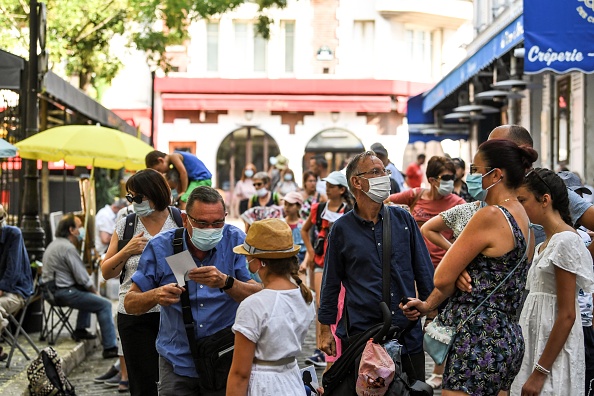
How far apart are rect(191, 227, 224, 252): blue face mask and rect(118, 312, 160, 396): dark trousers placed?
1271mm

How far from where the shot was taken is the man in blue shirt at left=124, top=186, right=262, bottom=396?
614cm

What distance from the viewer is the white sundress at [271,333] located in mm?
5344

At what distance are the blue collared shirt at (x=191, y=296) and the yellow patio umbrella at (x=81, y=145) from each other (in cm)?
807

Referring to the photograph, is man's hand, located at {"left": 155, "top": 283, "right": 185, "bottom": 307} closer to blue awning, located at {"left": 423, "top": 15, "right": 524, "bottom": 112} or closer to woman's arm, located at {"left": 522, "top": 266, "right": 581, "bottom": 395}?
woman's arm, located at {"left": 522, "top": 266, "right": 581, "bottom": 395}

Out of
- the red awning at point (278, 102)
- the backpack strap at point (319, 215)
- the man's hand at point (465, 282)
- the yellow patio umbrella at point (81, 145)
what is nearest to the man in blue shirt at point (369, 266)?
the man's hand at point (465, 282)

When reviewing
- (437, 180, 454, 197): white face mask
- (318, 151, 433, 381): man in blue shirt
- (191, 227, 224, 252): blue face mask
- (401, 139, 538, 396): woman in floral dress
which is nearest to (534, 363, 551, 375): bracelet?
(401, 139, 538, 396): woman in floral dress

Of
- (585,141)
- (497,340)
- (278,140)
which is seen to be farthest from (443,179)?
(278,140)

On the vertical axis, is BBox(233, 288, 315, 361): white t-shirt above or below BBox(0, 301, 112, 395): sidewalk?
above

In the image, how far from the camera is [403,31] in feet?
145

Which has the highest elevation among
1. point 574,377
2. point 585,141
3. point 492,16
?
point 492,16

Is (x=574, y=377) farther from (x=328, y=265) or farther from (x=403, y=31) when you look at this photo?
(x=403, y=31)

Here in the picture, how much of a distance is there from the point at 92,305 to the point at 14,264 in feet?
5.27

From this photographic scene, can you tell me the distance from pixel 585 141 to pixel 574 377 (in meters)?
12.1

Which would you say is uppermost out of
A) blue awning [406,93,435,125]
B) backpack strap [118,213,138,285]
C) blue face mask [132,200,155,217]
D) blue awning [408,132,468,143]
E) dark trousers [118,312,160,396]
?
blue awning [406,93,435,125]
